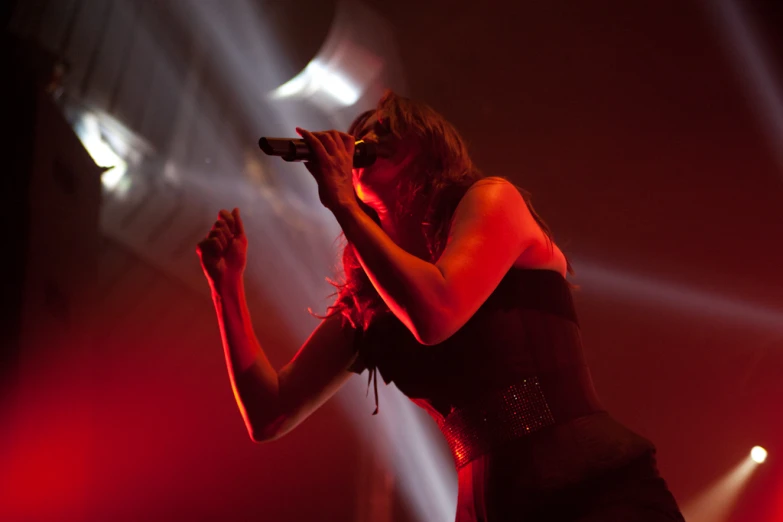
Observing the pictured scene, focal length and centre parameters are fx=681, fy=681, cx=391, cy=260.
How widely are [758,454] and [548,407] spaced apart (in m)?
2.76

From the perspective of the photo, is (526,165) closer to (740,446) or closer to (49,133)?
(740,446)

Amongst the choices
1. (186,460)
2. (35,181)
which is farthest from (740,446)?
(35,181)

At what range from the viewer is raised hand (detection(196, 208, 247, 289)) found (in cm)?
137

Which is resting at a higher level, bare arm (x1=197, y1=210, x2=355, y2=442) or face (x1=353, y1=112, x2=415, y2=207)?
face (x1=353, y1=112, x2=415, y2=207)

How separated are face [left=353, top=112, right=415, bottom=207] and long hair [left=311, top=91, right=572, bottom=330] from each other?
0.04 feet

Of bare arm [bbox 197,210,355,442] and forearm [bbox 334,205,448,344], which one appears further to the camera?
bare arm [bbox 197,210,355,442]

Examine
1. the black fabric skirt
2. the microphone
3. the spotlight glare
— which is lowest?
the spotlight glare

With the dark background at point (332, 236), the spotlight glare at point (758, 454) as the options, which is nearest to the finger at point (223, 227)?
the dark background at point (332, 236)

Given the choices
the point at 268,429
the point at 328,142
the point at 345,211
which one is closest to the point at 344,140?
the point at 328,142

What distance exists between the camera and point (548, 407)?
1.07m

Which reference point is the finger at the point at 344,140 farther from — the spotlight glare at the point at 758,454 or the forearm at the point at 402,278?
the spotlight glare at the point at 758,454

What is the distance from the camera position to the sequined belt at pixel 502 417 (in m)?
1.07

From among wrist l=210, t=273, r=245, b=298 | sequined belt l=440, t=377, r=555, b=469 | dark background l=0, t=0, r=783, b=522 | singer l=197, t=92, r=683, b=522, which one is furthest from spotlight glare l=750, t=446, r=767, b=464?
wrist l=210, t=273, r=245, b=298

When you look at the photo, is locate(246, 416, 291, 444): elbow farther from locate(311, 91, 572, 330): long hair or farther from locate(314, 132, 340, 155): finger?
locate(314, 132, 340, 155): finger
